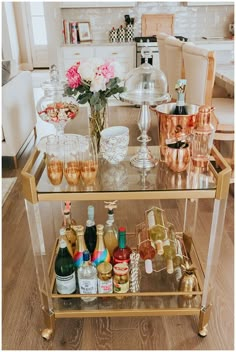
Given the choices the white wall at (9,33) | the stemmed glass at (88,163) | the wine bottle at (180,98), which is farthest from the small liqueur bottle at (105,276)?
the white wall at (9,33)

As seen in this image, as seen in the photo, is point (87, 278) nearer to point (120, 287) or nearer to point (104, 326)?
point (120, 287)

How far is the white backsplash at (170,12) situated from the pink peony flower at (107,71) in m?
4.05

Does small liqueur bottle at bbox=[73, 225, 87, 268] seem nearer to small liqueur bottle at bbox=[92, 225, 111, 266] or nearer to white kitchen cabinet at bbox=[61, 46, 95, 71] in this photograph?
small liqueur bottle at bbox=[92, 225, 111, 266]

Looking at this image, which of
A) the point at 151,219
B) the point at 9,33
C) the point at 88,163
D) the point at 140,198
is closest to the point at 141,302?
the point at 151,219

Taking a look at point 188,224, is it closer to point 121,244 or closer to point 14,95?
point 121,244

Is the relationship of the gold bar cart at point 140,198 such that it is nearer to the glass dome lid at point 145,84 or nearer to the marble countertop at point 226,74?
the glass dome lid at point 145,84

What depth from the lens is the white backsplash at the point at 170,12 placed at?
4.82m

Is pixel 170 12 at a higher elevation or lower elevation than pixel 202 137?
higher

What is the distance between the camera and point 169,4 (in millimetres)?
4793

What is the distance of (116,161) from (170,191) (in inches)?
11.0

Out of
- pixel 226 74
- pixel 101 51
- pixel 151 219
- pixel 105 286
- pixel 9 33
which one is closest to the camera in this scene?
pixel 105 286

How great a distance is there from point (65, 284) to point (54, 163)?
1.70 feet

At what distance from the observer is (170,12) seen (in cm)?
485

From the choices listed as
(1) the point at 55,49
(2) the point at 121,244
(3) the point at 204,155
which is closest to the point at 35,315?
(2) the point at 121,244
